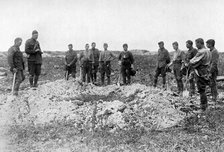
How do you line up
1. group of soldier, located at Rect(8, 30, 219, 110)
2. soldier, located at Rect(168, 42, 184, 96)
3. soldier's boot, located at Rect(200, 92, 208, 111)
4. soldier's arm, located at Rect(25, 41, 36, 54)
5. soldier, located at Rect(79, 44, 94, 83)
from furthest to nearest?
soldier, located at Rect(79, 44, 94, 83) → soldier's arm, located at Rect(25, 41, 36, 54) → soldier, located at Rect(168, 42, 184, 96) → group of soldier, located at Rect(8, 30, 219, 110) → soldier's boot, located at Rect(200, 92, 208, 111)

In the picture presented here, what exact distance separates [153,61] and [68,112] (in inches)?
591

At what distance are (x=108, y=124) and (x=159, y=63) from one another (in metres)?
4.64

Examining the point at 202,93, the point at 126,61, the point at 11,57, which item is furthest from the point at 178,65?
the point at 11,57

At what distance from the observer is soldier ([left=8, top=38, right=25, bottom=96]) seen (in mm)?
9031

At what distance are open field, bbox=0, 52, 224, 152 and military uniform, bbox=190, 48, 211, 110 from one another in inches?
12.9

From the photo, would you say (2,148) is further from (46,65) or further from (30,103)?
(46,65)

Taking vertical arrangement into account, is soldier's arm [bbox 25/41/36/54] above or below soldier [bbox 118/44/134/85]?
above

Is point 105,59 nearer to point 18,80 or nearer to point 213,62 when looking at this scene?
point 18,80

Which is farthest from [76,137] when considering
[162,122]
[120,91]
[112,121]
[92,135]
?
[120,91]

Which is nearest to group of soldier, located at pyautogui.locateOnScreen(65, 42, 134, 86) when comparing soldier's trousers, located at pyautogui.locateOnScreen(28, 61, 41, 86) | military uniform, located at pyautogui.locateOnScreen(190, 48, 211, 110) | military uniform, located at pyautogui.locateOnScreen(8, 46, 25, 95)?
soldier's trousers, located at pyautogui.locateOnScreen(28, 61, 41, 86)

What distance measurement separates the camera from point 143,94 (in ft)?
26.9

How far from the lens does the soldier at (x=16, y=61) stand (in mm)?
9031

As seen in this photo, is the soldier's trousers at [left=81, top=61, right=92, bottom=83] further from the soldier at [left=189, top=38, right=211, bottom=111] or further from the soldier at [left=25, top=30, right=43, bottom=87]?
the soldier at [left=189, top=38, right=211, bottom=111]

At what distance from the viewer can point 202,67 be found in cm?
736
